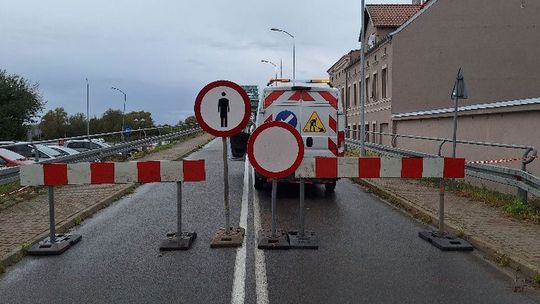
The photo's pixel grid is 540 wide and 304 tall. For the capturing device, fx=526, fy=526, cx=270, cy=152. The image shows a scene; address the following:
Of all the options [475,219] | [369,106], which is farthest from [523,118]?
[369,106]

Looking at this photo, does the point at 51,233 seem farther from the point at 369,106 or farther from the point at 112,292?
the point at 369,106

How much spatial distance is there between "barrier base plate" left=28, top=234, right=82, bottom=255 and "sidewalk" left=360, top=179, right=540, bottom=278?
18.3ft

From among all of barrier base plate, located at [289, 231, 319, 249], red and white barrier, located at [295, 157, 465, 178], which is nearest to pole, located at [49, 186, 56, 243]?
barrier base plate, located at [289, 231, 319, 249]

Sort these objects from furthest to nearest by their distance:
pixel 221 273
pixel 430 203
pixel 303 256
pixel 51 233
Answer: pixel 430 203 → pixel 51 233 → pixel 303 256 → pixel 221 273

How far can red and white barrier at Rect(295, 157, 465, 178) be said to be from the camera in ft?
24.5

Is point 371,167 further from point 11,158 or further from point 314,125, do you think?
point 11,158

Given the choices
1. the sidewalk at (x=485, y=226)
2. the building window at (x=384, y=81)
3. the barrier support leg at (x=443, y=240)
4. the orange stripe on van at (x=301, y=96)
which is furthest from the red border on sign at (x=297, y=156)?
the building window at (x=384, y=81)

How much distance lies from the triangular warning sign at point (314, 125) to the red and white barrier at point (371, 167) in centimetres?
418

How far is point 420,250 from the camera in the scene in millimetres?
7023

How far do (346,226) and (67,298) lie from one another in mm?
4661

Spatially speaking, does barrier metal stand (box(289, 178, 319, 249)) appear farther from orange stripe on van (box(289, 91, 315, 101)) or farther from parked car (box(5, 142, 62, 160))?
parked car (box(5, 142, 62, 160))

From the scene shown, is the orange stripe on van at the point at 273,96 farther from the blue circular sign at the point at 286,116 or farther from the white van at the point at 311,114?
the blue circular sign at the point at 286,116

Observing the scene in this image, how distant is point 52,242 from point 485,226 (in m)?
6.41

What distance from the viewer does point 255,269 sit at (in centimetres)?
611
